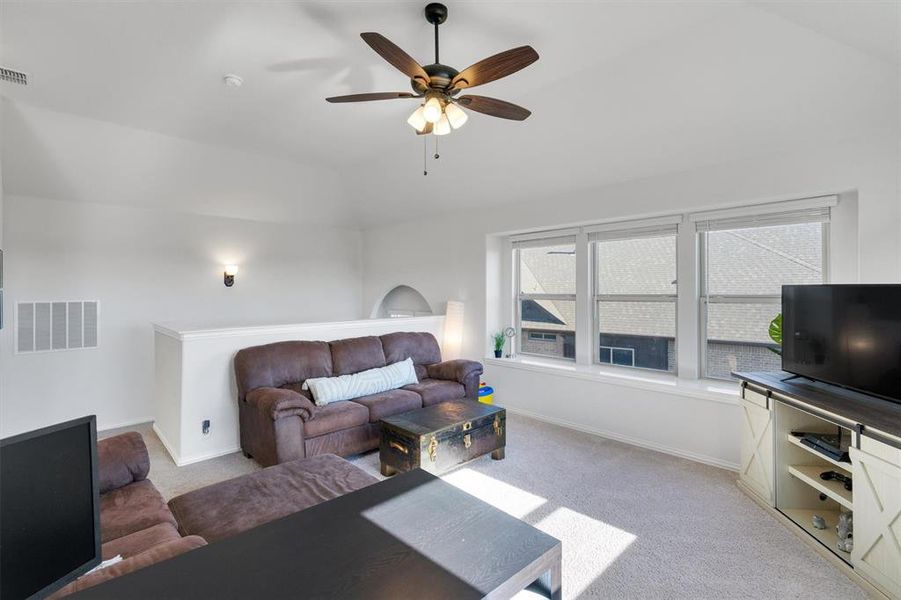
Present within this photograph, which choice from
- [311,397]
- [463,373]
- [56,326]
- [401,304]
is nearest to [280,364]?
[311,397]

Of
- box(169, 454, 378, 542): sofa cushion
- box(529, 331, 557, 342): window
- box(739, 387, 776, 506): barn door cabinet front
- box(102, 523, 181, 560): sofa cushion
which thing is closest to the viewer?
box(102, 523, 181, 560): sofa cushion

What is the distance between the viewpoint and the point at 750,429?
9.34 feet

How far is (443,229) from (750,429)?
387 centimetres

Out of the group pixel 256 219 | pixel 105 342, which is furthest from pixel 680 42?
pixel 105 342

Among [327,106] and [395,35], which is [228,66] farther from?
[395,35]

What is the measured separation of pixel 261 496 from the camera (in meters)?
2.03

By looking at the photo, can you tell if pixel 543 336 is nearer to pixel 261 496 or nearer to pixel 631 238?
pixel 631 238

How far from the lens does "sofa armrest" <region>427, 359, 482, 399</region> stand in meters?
4.37

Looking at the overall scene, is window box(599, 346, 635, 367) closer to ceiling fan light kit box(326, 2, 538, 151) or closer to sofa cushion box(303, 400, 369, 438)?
sofa cushion box(303, 400, 369, 438)

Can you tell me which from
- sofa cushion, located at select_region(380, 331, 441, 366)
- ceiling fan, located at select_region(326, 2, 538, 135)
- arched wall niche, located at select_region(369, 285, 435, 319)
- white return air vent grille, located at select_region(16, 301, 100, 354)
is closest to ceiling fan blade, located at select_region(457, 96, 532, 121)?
ceiling fan, located at select_region(326, 2, 538, 135)

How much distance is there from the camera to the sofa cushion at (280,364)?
11.8 ft

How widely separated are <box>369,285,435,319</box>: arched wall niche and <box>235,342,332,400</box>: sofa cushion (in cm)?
232

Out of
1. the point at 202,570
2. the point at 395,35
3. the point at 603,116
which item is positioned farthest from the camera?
the point at 603,116

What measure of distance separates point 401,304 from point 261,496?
4734 mm
